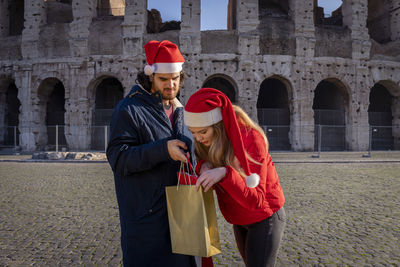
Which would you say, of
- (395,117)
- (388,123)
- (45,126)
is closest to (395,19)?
(395,117)

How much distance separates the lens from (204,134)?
141 centimetres

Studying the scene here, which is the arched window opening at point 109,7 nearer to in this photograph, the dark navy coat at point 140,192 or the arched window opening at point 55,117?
the arched window opening at point 55,117

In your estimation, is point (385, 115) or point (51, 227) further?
point (385, 115)

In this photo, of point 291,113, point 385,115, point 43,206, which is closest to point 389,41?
point 385,115

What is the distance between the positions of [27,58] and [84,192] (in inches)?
569

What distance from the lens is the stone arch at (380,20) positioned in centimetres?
1725

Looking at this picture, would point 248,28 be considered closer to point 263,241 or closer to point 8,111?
point 263,241

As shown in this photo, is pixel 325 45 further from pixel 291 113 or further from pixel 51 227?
pixel 51 227

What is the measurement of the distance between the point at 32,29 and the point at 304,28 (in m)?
15.3

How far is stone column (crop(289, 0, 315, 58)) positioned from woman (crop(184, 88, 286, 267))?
1513 centimetres

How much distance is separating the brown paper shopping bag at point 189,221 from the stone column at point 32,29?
17885 mm

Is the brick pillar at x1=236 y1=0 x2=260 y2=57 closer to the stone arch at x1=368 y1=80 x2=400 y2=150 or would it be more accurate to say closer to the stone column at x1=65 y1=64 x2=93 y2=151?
the stone arch at x1=368 y1=80 x2=400 y2=150

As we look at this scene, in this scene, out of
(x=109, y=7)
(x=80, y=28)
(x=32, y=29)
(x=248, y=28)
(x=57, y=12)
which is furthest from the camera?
(x=109, y=7)

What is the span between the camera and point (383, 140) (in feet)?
52.1
